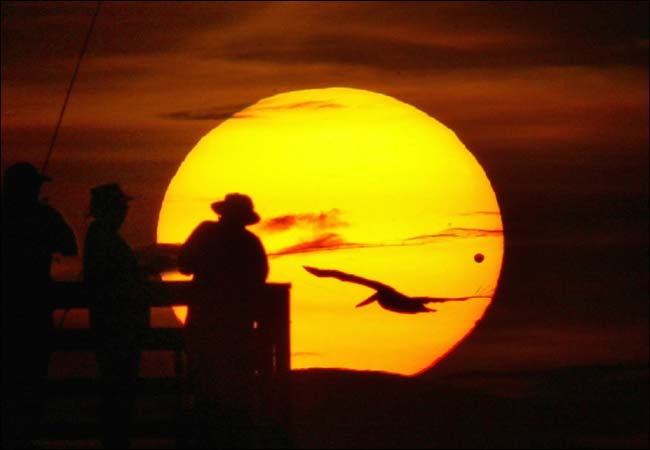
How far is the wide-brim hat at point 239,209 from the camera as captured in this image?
13.5 meters

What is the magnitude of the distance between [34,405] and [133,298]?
0.94m

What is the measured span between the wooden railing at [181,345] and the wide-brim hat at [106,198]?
2.82 ft

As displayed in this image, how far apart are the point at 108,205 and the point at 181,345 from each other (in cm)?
123

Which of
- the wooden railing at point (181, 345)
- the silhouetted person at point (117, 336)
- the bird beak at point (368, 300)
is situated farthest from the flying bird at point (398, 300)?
the silhouetted person at point (117, 336)

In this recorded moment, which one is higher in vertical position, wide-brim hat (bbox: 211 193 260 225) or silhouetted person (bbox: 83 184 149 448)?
wide-brim hat (bbox: 211 193 260 225)

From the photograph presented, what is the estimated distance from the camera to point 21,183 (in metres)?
13.2

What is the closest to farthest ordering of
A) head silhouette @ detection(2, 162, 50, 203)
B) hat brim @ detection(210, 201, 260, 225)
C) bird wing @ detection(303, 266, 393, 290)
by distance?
head silhouette @ detection(2, 162, 50, 203)
hat brim @ detection(210, 201, 260, 225)
bird wing @ detection(303, 266, 393, 290)

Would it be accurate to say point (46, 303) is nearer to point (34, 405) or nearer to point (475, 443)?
point (34, 405)

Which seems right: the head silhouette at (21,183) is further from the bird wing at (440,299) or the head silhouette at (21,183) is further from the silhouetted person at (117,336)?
the bird wing at (440,299)

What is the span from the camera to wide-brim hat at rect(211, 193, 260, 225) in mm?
13484

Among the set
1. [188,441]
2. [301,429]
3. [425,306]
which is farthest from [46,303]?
[425,306]

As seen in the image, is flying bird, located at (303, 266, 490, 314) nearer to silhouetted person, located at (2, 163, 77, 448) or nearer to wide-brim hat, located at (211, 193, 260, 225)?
wide-brim hat, located at (211, 193, 260, 225)

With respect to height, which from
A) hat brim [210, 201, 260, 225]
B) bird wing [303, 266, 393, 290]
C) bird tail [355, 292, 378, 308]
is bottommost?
hat brim [210, 201, 260, 225]

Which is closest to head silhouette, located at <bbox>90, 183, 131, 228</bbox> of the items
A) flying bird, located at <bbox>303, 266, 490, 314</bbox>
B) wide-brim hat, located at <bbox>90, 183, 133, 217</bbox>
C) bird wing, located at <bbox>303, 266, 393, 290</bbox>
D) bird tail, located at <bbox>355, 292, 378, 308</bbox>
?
wide-brim hat, located at <bbox>90, 183, 133, 217</bbox>
